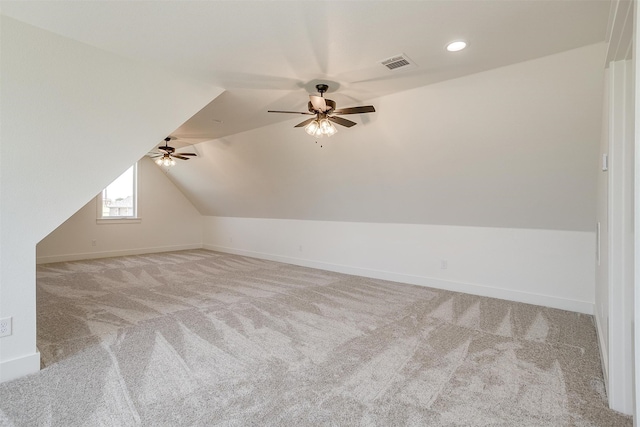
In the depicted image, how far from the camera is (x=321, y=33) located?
2381 millimetres

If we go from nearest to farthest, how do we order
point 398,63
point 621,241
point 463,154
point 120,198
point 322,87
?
1. point 621,241
2. point 398,63
3. point 322,87
4. point 463,154
5. point 120,198

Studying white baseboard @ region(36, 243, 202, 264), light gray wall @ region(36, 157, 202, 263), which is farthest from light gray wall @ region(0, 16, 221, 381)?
white baseboard @ region(36, 243, 202, 264)

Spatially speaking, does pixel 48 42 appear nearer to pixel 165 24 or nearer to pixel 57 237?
pixel 165 24

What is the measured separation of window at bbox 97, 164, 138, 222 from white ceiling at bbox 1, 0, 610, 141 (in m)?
6.02

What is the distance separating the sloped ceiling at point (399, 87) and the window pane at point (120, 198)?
331 centimetres

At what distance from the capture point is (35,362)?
2420mm

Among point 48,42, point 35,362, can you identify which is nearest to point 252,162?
point 48,42

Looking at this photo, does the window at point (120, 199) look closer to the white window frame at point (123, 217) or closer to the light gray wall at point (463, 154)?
the white window frame at point (123, 217)

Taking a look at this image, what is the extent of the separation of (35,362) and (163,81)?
2.60 meters

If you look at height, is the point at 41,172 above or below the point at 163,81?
below

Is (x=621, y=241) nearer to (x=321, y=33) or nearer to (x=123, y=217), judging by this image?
(x=321, y=33)

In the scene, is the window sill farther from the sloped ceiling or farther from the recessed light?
the recessed light

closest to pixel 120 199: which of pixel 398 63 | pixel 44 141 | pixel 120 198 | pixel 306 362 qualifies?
pixel 120 198

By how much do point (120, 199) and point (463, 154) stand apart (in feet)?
26.1
